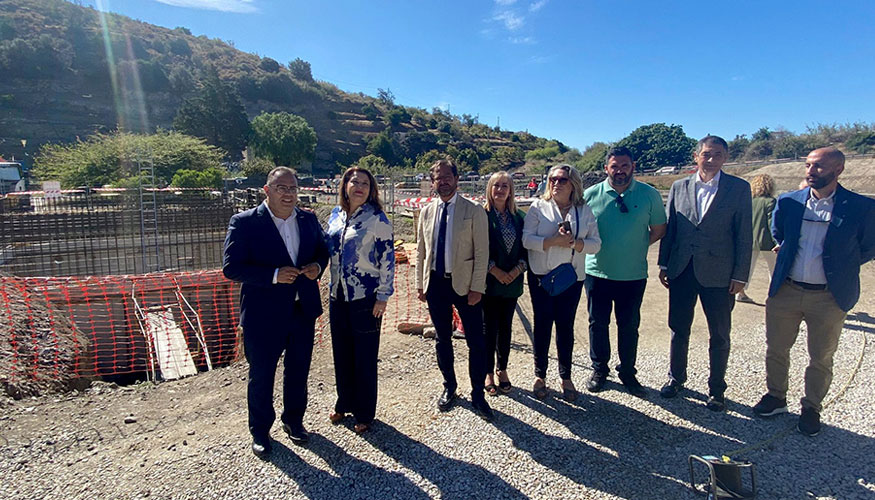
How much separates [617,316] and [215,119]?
2094 inches

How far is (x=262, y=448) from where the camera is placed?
9.19 feet

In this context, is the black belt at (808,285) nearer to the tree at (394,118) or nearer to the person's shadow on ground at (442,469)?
the person's shadow on ground at (442,469)

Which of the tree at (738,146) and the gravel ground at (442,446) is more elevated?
the tree at (738,146)

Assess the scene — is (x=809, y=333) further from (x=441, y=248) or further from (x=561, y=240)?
(x=441, y=248)

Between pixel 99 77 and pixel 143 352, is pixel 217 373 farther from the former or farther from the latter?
pixel 99 77

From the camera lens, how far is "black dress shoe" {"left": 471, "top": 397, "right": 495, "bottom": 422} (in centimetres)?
318

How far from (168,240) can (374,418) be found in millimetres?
13985

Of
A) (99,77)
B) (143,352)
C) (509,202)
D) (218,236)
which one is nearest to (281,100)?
(99,77)

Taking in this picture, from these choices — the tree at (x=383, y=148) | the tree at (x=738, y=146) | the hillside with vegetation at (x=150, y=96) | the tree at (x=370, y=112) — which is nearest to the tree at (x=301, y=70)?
the hillside with vegetation at (x=150, y=96)

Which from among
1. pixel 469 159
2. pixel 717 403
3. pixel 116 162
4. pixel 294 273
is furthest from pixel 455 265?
pixel 469 159

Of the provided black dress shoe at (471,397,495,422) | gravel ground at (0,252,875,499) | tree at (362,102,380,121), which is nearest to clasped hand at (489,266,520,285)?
black dress shoe at (471,397,495,422)

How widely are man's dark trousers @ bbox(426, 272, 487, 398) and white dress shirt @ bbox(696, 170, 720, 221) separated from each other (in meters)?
1.79

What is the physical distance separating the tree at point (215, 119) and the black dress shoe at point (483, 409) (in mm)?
52086

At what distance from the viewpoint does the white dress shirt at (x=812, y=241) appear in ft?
9.72
